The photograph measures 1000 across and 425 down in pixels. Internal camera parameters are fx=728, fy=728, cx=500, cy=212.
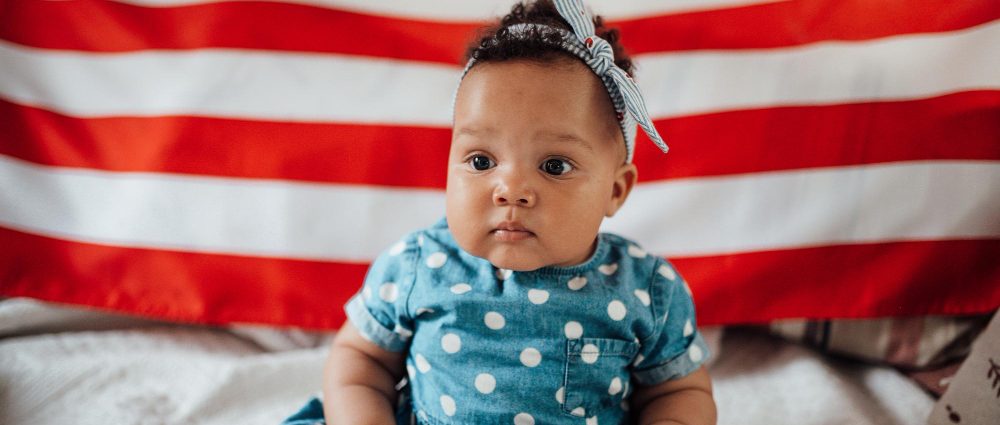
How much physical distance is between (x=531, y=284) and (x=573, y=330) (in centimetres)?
7

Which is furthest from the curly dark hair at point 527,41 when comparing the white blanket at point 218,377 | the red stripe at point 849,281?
Answer: the white blanket at point 218,377

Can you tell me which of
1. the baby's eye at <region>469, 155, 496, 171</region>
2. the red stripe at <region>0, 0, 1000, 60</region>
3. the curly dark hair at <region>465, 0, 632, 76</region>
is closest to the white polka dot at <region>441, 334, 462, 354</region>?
the baby's eye at <region>469, 155, 496, 171</region>

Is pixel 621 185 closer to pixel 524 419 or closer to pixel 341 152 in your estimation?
pixel 524 419

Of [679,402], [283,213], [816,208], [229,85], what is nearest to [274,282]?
[283,213]

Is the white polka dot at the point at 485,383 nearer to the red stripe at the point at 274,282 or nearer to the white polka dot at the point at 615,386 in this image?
the white polka dot at the point at 615,386

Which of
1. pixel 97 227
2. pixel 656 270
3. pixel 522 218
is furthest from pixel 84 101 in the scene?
pixel 656 270

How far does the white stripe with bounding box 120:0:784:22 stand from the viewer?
1199 mm

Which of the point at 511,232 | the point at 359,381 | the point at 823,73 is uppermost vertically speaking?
the point at 823,73

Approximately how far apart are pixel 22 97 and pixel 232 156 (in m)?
0.36

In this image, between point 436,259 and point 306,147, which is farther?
point 306,147

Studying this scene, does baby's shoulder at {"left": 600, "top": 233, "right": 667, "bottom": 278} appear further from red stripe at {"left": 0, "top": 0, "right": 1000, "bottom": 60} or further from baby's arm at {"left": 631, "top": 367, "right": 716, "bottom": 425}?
red stripe at {"left": 0, "top": 0, "right": 1000, "bottom": 60}

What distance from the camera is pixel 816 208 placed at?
1128 millimetres

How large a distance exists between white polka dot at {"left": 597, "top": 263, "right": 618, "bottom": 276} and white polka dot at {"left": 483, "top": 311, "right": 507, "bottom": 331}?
137mm

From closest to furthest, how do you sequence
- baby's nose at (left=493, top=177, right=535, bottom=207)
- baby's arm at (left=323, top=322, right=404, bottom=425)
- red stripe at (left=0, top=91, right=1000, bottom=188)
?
1. baby's nose at (left=493, top=177, right=535, bottom=207)
2. baby's arm at (left=323, top=322, right=404, bottom=425)
3. red stripe at (left=0, top=91, right=1000, bottom=188)
